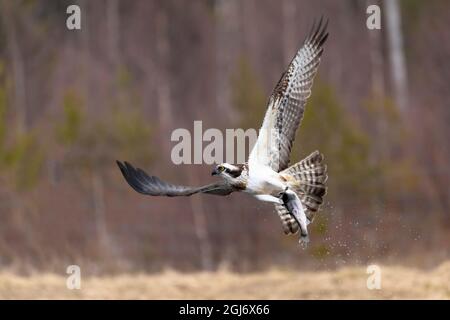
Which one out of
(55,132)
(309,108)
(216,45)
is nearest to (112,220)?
(55,132)

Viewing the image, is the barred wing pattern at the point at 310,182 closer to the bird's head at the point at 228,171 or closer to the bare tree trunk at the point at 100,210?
the bird's head at the point at 228,171

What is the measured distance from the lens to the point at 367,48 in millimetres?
31203

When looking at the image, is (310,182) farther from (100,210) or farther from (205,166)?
(100,210)

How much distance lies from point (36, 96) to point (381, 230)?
11393mm

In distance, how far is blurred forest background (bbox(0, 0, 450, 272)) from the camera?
2019 centimetres

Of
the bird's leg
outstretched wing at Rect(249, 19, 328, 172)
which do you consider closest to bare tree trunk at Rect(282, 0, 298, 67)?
outstretched wing at Rect(249, 19, 328, 172)

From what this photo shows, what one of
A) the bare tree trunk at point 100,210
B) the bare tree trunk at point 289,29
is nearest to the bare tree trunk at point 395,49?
the bare tree trunk at point 289,29

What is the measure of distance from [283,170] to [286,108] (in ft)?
1.82

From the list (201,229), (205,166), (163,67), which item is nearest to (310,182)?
(205,166)

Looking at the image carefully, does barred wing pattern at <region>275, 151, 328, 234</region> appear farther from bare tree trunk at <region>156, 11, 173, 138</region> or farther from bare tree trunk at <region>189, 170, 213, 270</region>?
bare tree trunk at <region>156, 11, 173, 138</region>

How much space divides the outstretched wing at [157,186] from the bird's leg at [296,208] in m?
0.52

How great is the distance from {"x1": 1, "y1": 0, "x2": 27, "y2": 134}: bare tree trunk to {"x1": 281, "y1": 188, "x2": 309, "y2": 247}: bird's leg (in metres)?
13.7

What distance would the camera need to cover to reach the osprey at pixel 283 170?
1070 cm

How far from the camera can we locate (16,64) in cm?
2695
